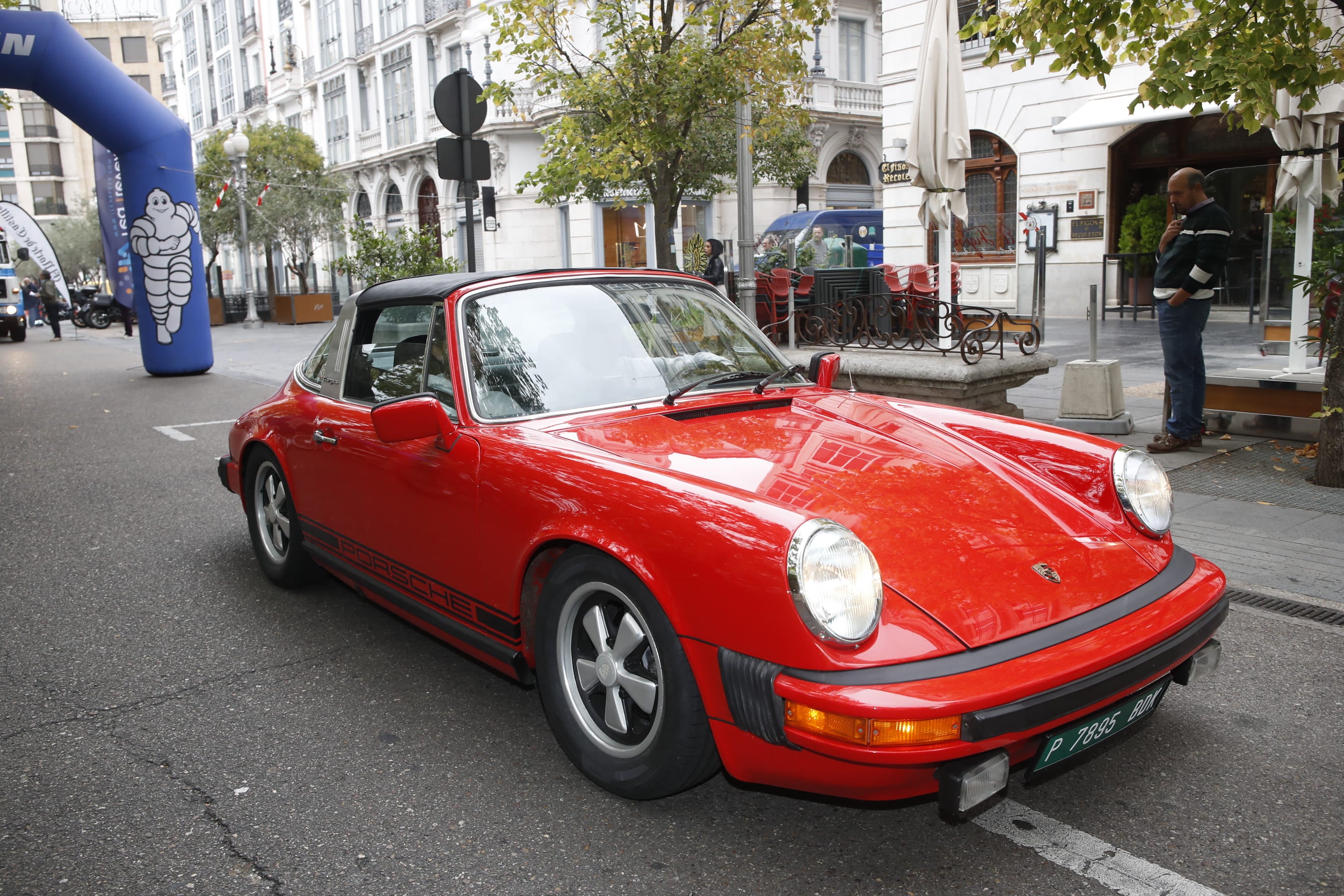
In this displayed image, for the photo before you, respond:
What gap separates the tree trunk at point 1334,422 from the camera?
5.98 meters

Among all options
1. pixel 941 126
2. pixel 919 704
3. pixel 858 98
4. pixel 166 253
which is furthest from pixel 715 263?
pixel 858 98

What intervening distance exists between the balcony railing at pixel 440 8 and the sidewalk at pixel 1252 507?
31182 millimetres

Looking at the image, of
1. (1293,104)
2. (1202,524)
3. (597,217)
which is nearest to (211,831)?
(1202,524)

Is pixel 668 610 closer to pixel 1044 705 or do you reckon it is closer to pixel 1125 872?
pixel 1044 705

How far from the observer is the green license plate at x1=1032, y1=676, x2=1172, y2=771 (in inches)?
92.9

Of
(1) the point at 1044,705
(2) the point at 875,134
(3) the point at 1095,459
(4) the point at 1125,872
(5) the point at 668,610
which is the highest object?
(2) the point at 875,134

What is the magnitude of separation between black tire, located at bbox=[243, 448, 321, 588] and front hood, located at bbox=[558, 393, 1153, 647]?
6.53ft

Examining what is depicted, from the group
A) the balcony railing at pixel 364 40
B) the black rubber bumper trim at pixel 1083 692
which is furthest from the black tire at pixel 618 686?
the balcony railing at pixel 364 40

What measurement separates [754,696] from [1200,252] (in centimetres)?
570

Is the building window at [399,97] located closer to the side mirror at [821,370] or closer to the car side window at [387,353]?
the car side window at [387,353]

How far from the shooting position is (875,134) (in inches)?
1369

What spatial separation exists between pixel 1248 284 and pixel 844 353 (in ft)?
32.1

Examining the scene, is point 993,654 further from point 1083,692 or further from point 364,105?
point 364,105

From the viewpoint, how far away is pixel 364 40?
40719 mm
